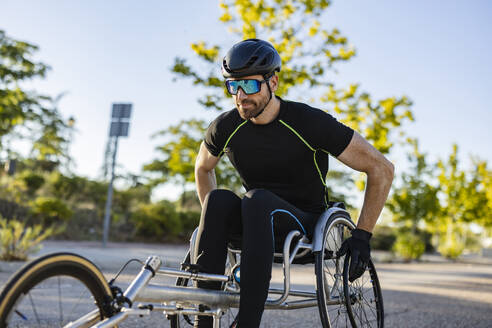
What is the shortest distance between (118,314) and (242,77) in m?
1.28

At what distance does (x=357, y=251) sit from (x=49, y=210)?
1441cm

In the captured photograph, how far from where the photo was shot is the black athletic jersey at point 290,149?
2.47 m

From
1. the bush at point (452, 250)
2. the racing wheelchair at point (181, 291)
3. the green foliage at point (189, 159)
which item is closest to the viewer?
the racing wheelchair at point (181, 291)

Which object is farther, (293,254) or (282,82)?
(282,82)

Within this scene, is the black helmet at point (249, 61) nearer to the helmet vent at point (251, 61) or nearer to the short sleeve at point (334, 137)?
the helmet vent at point (251, 61)

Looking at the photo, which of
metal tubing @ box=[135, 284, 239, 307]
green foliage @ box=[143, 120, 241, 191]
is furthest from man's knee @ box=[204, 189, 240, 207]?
green foliage @ box=[143, 120, 241, 191]

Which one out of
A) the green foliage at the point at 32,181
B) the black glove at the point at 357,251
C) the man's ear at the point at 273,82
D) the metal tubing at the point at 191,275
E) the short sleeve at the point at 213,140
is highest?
the green foliage at the point at 32,181

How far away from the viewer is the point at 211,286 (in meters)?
2.22

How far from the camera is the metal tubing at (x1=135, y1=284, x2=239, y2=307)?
5.97 ft

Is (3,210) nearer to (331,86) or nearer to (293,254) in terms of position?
(331,86)

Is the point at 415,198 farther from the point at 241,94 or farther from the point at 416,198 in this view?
the point at 241,94

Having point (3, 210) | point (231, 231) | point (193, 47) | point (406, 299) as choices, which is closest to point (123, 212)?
point (3, 210)

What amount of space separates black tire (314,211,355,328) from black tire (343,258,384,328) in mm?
56

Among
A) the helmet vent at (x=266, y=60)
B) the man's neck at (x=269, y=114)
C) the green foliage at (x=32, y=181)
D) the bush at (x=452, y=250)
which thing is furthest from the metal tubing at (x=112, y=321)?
the bush at (x=452, y=250)
